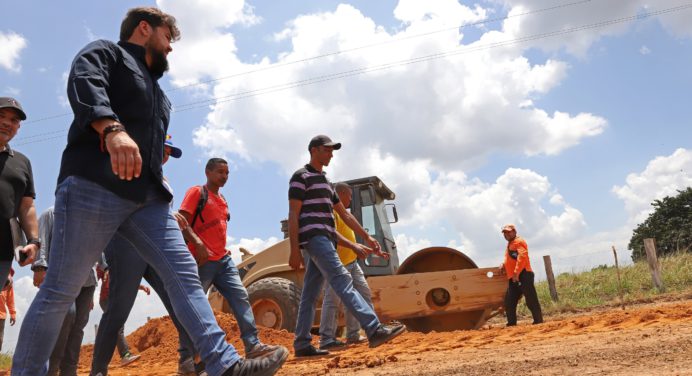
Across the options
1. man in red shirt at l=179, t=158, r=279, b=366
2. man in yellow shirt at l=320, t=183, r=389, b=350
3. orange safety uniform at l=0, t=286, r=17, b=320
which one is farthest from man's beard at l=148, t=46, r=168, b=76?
orange safety uniform at l=0, t=286, r=17, b=320

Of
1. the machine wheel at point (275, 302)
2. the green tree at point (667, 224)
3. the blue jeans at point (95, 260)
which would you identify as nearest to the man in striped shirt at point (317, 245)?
the blue jeans at point (95, 260)

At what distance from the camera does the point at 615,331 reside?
16.9ft

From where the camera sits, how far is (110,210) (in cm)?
257

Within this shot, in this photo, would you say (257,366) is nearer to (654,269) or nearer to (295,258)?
(295,258)

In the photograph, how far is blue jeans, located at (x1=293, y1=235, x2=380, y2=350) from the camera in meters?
5.01

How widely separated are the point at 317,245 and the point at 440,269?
442 centimetres

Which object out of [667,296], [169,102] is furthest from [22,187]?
[667,296]

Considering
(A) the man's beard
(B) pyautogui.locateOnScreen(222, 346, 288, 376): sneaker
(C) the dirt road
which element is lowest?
(C) the dirt road

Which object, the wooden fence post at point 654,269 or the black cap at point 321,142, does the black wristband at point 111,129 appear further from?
the wooden fence post at point 654,269

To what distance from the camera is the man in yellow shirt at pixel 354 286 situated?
5.96 meters

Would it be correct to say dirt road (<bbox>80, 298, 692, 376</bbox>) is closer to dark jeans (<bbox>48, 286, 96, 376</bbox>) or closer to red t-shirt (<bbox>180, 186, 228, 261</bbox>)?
red t-shirt (<bbox>180, 186, 228, 261</bbox>)

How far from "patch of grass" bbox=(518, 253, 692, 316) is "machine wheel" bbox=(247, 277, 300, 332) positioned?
5.63m

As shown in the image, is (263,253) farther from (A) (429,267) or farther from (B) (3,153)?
(B) (3,153)

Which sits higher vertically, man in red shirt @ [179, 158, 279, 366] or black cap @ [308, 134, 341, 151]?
black cap @ [308, 134, 341, 151]
